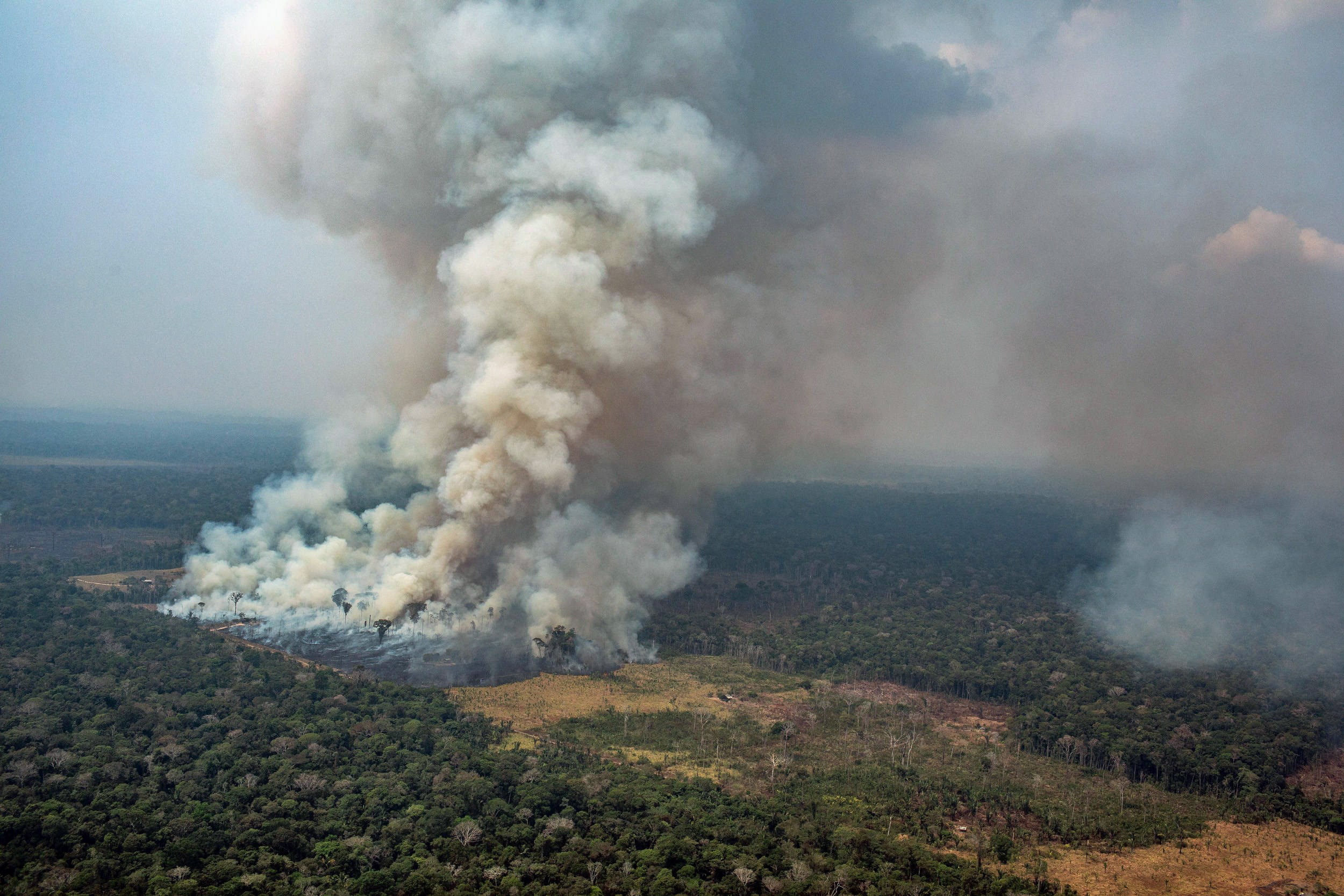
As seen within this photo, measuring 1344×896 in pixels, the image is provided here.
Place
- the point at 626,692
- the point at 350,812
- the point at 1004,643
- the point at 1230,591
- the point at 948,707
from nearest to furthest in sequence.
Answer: the point at 350,812
the point at 626,692
the point at 948,707
the point at 1004,643
the point at 1230,591

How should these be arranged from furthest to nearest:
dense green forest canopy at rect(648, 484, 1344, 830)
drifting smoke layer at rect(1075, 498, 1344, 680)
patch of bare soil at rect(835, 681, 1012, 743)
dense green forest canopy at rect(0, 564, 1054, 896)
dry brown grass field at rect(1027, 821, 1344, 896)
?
drifting smoke layer at rect(1075, 498, 1344, 680)
patch of bare soil at rect(835, 681, 1012, 743)
dense green forest canopy at rect(648, 484, 1344, 830)
dry brown grass field at rect(1027, 821, 1344, 896)
dense green forest canopy at rect(0, 564, 1054, 896)

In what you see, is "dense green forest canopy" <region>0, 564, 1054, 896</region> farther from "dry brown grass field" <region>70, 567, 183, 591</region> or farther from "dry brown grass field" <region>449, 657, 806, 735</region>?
"dry brown grass field" <region>70, 567, 183, 591</region>

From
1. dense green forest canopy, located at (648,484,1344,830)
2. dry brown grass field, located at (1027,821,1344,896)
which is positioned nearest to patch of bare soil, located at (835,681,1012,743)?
dense green forest canopy, located at (648,484,1344,830)

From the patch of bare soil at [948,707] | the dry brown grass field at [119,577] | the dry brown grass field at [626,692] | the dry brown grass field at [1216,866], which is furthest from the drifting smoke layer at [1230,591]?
the dry brown grass field at [119,577]

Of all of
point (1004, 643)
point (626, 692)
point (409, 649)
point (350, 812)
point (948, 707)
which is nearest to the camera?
point (350, 812)

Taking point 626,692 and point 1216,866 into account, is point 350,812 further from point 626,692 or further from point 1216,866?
point 1216,866

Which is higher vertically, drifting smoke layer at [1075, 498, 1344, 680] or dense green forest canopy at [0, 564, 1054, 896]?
drifting smoke layer at [1075, 498, 1344, 680]

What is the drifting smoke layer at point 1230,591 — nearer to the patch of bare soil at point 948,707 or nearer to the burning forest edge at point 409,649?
the patch of bare soil at point 948,707

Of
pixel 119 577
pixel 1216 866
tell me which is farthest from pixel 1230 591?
pixel 119 577

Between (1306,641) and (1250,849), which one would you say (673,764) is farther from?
(1306,641)
